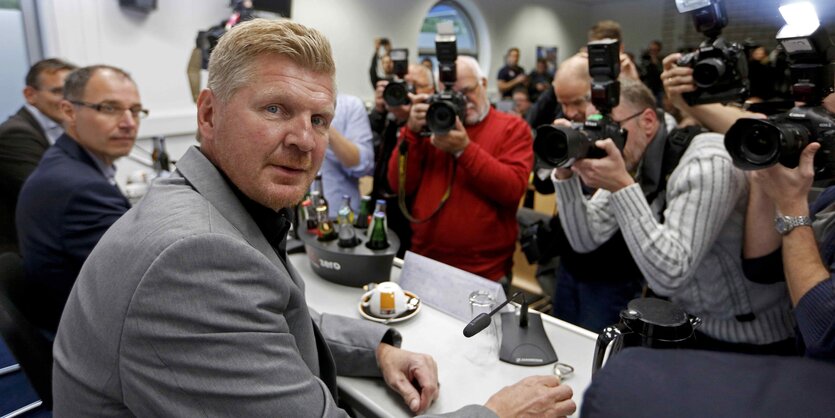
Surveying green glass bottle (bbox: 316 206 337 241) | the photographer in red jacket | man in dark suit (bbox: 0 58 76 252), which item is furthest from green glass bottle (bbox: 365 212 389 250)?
man in dark suit (bbox: 0 58 76 252)

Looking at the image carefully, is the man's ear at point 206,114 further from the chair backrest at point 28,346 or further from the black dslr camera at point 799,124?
the black dslr camera at point 799,124

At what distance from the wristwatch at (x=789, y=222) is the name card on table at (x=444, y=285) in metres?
0.62

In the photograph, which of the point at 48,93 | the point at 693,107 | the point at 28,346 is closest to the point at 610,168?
the point at 693,107

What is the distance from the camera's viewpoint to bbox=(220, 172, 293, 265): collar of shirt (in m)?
0.91

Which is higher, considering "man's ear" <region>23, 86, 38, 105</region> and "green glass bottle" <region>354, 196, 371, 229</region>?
"man's ear" <region>23, 86, 38, 105</region>

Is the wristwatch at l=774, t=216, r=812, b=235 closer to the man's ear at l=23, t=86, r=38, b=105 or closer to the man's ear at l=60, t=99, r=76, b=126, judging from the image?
the man's ear at l=60, t=99, r=76, b=126

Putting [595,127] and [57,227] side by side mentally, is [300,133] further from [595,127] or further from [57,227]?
[57,227]

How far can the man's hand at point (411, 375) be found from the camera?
102cm

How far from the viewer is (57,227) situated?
62.0 inches

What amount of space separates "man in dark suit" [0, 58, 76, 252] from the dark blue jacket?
2.73 ft

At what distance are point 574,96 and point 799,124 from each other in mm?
877

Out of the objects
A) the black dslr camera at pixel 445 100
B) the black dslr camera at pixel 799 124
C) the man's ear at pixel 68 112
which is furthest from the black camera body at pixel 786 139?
the man's ear at pixel 68 112

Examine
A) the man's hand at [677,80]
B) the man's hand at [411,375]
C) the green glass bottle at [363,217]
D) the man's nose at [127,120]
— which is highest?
the man's hand at [677,80]

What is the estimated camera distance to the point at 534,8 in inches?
400
